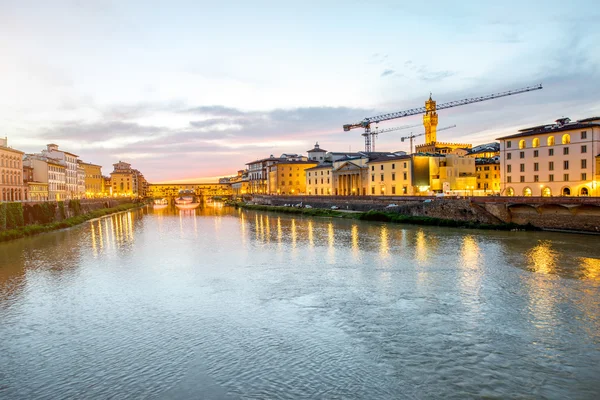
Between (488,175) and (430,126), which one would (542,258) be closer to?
(488,175)

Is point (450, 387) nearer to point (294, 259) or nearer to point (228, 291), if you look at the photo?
point (228, 291)

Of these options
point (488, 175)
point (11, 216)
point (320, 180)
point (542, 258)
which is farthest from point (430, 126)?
point (11, 216)

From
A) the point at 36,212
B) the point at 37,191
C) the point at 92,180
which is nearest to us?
the point at 36,212

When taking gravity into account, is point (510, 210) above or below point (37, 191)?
below

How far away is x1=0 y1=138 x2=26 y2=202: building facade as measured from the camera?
5529 cm

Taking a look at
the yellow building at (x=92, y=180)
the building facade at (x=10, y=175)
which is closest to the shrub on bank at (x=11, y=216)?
the building facade at (x=10, y=175)

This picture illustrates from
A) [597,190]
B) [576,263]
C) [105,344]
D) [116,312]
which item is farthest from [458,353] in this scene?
[597,190]

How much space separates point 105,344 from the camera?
13.2 metres

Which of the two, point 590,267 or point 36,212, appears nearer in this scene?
point 590,267

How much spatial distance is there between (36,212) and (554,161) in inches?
2356

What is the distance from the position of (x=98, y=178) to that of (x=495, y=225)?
11544 cm

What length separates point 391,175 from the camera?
6969 centimetres

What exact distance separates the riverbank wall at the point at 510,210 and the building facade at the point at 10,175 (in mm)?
50090

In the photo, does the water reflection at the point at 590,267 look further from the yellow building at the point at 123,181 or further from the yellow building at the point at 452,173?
the yellow building at the point at 123,181
